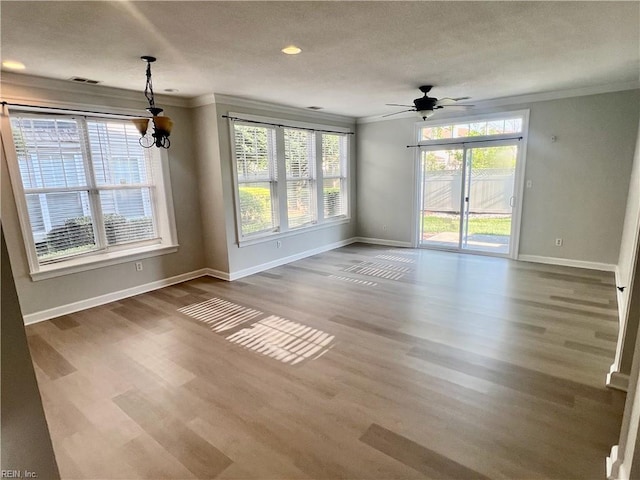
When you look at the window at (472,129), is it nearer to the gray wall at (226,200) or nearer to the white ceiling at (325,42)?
the white ceiling at (325,42)

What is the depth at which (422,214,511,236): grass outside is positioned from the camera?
5.81 m

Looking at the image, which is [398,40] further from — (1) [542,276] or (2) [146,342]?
(1) [542,276]

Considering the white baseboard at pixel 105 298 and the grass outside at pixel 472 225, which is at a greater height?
the grass outside at pixel 472 225

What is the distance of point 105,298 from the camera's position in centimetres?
424

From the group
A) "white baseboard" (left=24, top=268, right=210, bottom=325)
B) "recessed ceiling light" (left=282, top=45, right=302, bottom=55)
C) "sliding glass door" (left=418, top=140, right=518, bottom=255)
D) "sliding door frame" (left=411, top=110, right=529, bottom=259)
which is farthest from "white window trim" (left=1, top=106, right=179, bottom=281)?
"sliding glass door" (left=418, top=140, right=518, bottom=255)

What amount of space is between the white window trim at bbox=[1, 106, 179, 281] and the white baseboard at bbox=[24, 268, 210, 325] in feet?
1.26

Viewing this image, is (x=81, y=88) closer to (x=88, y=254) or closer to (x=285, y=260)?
(x=88, y=254)

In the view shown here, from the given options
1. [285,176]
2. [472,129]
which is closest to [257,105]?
[285,176]

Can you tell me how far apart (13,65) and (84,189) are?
4.39 feet

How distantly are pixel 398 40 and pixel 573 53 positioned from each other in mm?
1803

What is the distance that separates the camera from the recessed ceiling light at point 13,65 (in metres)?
3.00

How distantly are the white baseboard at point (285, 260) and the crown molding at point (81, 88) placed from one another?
2.53 m

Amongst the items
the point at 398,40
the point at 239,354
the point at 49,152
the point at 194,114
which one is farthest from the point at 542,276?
the point at 49,152

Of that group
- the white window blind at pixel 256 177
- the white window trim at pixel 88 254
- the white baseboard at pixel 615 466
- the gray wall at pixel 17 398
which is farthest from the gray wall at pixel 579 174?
the gray wall at pixel 17 398
